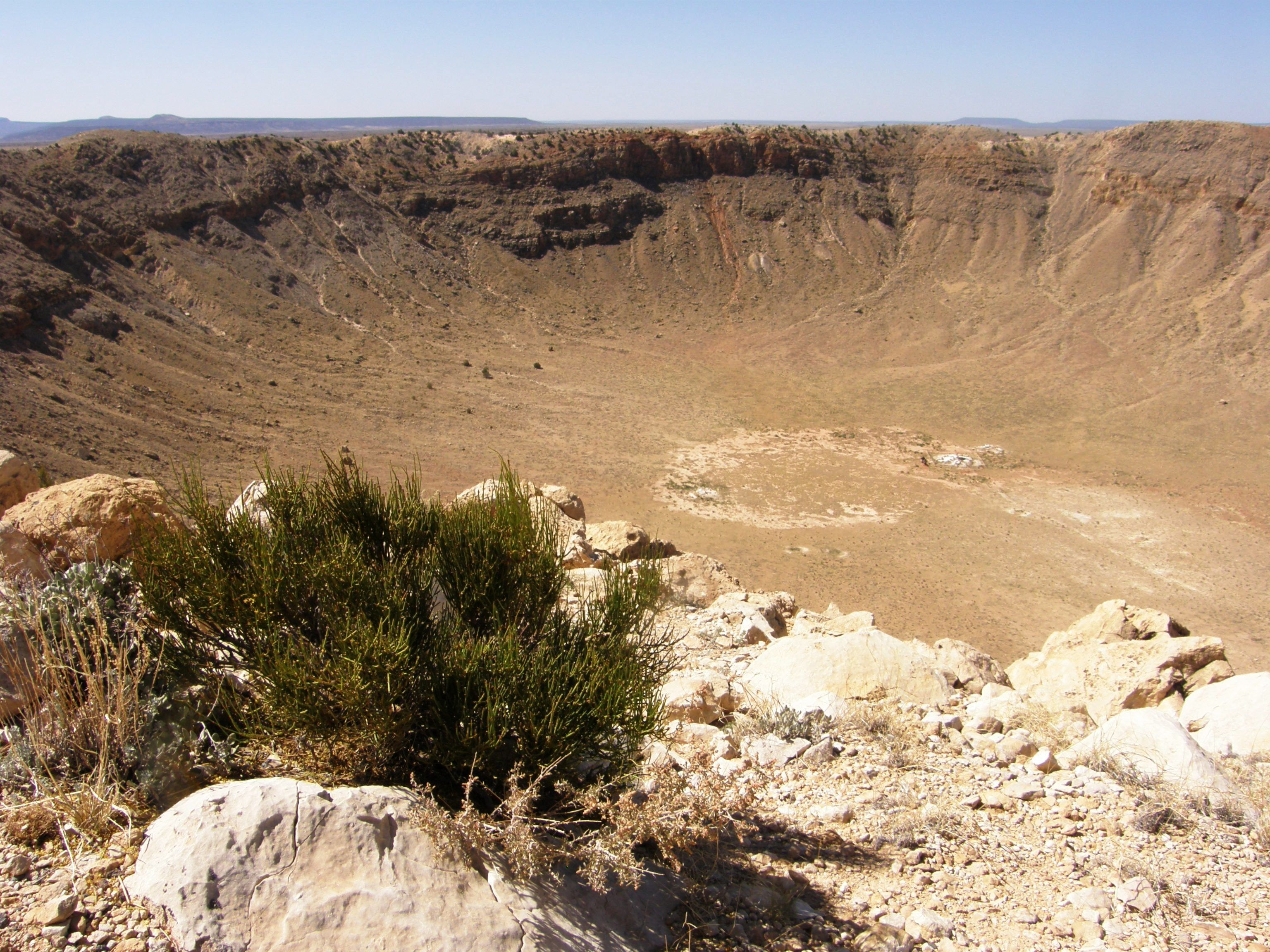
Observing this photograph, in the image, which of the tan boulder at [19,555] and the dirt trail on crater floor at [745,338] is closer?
the tan boulder at [19,555]

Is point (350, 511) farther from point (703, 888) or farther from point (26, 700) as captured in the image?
point (703, 888)

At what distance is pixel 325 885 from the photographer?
308cm

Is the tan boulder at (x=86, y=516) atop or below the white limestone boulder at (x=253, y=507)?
below

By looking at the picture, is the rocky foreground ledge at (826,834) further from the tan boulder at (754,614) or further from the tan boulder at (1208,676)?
the tan boulder at (754,614)

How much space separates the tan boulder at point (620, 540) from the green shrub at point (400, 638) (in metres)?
8.13

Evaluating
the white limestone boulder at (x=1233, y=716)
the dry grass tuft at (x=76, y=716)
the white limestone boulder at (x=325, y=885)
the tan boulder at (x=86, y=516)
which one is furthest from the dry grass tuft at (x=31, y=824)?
the white limestone boulder at (x=1233, y=716)

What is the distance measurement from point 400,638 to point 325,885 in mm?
1049

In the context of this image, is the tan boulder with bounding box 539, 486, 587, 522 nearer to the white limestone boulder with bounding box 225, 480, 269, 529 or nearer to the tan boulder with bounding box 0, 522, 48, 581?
the white limestone boulder with bounding box 225, 480, 269, 529

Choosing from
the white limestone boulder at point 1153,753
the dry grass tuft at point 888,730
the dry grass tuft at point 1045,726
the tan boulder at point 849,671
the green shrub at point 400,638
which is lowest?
the tan boulder at point 849,671

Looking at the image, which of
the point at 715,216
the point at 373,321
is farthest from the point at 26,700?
the point at 715,216

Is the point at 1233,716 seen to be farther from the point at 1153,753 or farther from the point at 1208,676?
the point at 1153,753

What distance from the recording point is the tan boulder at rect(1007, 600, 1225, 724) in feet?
27.0

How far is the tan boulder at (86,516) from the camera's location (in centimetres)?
627

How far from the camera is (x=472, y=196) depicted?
46094mm
